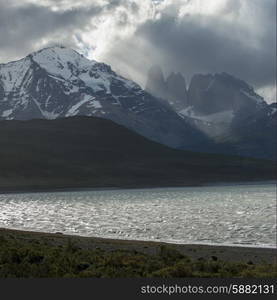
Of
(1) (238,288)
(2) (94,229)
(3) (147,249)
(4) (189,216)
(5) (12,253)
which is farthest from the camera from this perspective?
(4) (189,216)

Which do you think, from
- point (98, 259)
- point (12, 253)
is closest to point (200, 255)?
point (98, 259)

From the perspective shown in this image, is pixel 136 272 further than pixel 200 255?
No

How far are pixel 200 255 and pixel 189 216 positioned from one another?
40570 mm

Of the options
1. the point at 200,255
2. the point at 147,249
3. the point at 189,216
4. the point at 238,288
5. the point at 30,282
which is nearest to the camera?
the point at 238,288

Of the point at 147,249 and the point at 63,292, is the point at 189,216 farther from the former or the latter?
the point at 63,292

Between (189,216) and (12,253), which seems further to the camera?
(189,216)

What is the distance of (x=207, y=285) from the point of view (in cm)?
1583

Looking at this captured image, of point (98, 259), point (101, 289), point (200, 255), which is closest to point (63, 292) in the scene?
point (101, 289)

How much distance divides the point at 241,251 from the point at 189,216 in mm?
36890

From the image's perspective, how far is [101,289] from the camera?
1653 centimetres

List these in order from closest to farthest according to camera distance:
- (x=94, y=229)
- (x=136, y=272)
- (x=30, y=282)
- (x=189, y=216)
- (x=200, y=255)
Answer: (x=30, y=282) < (x=136, y=272) < (x=200, y=255) < (x=94, y=229) < (x=189, y=216)

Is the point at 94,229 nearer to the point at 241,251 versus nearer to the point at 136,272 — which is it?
the point at 241,251

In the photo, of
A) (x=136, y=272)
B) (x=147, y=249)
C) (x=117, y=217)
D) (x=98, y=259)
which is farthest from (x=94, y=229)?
(x=136, y=272)

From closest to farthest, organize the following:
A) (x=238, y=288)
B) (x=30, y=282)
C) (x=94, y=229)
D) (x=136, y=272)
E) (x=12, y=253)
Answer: (x=238, y=288) < (x=30, y=282) < (x=136, y=272) < (x=12, y=253) < (x=94, y=229)
